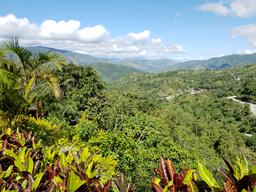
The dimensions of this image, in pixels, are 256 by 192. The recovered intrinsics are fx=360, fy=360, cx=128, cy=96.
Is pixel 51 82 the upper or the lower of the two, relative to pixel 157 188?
lower

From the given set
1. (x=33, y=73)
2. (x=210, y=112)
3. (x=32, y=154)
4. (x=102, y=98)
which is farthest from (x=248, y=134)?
(x=32, y=154)

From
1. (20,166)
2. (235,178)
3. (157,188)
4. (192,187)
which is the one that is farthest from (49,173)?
(235,178)

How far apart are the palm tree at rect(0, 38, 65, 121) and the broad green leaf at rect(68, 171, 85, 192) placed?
5.79 metres

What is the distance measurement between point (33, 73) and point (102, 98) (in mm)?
20198

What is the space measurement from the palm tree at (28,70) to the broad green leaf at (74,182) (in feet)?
19.0

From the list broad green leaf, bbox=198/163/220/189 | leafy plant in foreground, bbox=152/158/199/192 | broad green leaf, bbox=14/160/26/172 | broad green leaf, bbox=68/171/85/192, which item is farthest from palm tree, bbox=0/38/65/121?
broad green leaf, bbox=198/163/220/189

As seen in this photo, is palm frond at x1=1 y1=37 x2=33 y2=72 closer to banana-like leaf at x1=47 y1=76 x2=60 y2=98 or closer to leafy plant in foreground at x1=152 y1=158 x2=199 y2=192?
banana-like leaf at x1=47 y1=76 x2=60 y2=98

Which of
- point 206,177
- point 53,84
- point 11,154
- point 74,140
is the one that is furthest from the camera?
point 74,140

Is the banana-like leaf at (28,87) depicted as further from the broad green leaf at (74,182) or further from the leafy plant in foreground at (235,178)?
the leafy plant in foreground at (235,178)

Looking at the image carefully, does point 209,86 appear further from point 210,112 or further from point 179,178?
point 179,178

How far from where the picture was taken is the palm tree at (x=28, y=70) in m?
8.48

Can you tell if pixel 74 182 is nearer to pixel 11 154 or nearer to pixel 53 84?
pixel 11 154

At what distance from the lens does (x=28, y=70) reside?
366 inches

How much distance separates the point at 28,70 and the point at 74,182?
23.5 ft
